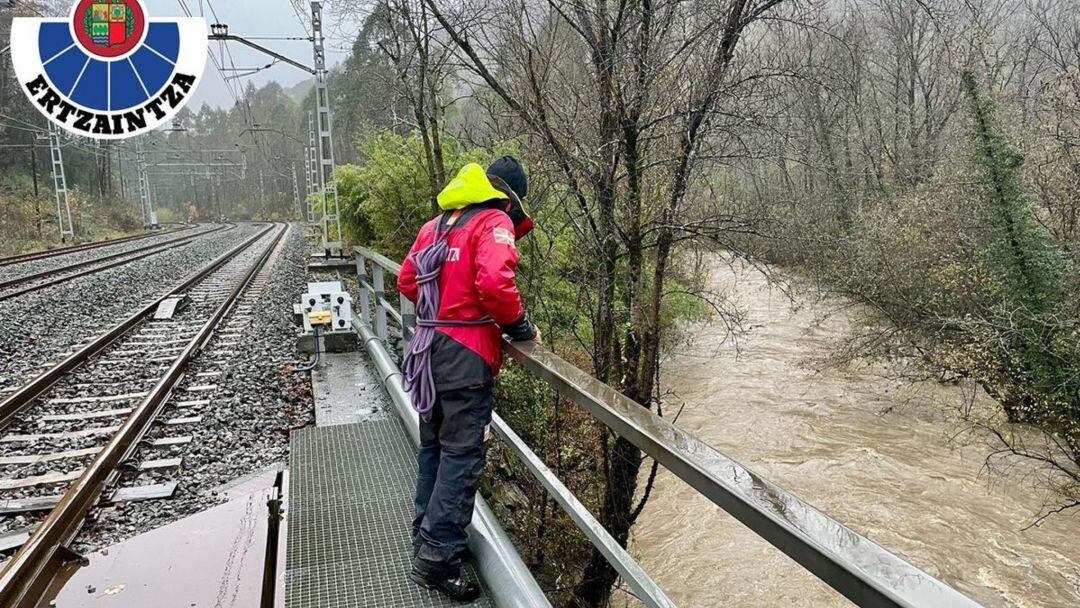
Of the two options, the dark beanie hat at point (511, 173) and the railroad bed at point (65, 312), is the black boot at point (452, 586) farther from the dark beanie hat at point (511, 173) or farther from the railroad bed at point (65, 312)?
the railroad bed at point (65, 312)

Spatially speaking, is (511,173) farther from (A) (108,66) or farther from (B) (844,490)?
(B) (844,490)

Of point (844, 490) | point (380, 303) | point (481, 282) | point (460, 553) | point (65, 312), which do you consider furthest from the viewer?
point (65, 312)

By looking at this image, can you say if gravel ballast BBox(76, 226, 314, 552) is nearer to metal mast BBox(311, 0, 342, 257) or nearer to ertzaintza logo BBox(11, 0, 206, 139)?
ertzaintza logo BBox(11, 0, 206, 139)

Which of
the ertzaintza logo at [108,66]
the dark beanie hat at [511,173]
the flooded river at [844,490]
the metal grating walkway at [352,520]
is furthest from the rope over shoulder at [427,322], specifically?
the ertzaintza logo at [108,66]

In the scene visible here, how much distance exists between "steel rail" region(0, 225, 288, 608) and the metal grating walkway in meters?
1.11

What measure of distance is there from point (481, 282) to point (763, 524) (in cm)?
143

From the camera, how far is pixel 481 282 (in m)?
2.38

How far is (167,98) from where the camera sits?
22.5ft

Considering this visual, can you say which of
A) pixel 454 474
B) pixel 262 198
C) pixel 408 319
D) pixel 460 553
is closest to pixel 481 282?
pixel 454 474

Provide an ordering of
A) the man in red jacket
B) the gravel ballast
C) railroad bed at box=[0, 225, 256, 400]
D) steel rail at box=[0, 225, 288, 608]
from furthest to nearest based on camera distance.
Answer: railroad bed at box=[0, 225, 256, 400] → the gravel ballast → steel rail at box=[0, 225, 288, 608] → the man in red jacket

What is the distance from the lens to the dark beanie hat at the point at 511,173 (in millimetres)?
2625

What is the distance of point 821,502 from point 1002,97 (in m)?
7.10

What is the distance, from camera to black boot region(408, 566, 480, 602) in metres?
2.64

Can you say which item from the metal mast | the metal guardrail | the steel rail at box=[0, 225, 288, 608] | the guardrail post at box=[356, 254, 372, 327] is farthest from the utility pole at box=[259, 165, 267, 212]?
the metal guardrail
